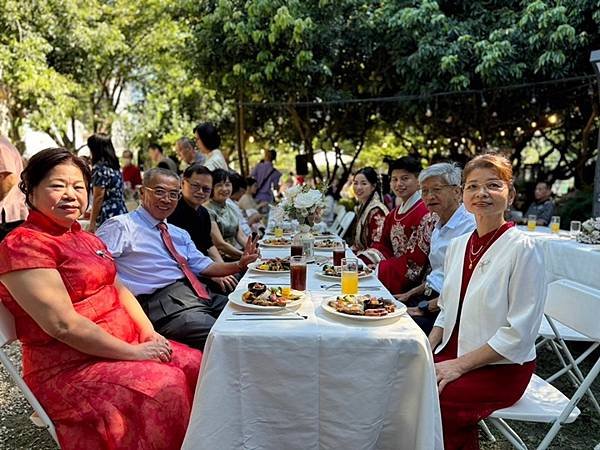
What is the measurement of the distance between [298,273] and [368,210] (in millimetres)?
2059

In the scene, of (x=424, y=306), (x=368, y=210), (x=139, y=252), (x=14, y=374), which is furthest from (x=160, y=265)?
(x=368, y=210)

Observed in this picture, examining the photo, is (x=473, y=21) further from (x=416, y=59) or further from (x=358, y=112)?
(x=358, y=112)

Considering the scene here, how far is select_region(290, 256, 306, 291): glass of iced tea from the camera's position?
8.00 ft

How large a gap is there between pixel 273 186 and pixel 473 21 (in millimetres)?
4703

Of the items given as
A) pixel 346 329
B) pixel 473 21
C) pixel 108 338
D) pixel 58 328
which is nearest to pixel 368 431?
pixel 346 329

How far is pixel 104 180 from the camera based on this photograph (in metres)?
4.90

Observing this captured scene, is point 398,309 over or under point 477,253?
under

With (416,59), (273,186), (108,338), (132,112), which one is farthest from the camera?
(132,112)

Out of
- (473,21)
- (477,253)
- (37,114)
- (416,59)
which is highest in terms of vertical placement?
(473,21)

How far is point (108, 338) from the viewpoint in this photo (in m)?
1.97

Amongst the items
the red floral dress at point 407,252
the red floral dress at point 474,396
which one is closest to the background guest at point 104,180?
the red floral dress at point 407,252

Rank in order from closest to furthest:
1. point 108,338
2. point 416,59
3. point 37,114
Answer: point 108,338 < point 416,59 < point 37,114

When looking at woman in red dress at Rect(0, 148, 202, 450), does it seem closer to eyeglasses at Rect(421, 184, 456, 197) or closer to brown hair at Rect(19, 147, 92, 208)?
brown hair at Rect(19, 147, 92, 208)

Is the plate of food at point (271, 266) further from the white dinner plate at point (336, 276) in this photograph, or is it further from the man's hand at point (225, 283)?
the man's hand at point (225, 283)
